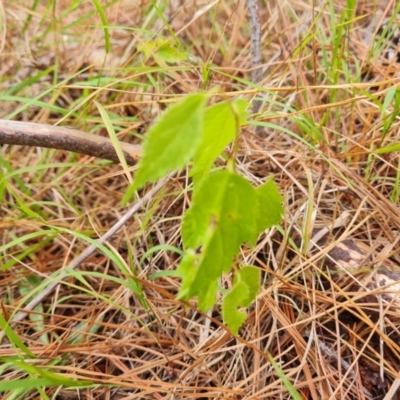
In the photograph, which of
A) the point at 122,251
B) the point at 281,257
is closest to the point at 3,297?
the point at 122,251

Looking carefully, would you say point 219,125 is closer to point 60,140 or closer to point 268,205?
point 268,205

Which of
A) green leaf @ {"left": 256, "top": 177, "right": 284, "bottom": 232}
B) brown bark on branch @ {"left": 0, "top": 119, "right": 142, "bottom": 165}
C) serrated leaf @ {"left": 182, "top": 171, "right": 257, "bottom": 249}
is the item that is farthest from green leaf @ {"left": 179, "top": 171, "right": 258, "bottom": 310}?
brown bark on branch @ {"left": 0, "top": 119, "right": 142, "bottom": 165}

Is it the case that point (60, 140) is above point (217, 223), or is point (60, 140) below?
below

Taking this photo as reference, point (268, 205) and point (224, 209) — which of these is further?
point (268, 205)

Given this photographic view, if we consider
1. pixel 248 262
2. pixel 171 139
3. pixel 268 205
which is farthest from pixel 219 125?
pixel 248 262

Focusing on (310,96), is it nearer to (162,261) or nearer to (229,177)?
(162,261)

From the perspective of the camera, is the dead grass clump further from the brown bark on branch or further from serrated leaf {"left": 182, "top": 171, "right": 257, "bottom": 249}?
serrated leaf {"left": 182, "top": 171, "right": 257, "bottom": 249}
